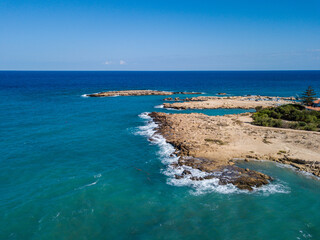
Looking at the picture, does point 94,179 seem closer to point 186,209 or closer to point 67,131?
point 186,209

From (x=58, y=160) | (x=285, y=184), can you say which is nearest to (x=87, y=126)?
(x=58, y=160)

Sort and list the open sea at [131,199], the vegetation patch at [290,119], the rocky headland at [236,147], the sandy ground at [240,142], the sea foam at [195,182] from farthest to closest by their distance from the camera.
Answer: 1. the vegetation patch at [290,119]
2. the sandy ground at [240,142]
3. the rocky headland at [236,147]
4. the sea foam at [195,182]
5. the open sea at [131,199]

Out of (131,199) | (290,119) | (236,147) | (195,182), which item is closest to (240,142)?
(236,147)

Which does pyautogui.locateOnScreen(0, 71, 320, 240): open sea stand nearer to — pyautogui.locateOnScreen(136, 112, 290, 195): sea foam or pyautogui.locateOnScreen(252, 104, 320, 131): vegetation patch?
pyautogui.locateOnScreen(136, 112, 290, 195): sea foam

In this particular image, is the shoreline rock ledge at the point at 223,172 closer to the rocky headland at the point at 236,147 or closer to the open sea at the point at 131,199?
the rocky headland at the point at 236,147

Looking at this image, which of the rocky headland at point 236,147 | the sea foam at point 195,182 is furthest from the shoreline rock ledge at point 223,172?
the sea foam at point 195,182

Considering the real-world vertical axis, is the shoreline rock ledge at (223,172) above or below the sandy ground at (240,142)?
below

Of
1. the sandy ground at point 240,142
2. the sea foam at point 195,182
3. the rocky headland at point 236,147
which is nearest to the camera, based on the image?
the sea foam at point 195,182

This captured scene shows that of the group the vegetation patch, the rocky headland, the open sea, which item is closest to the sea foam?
the open sea
